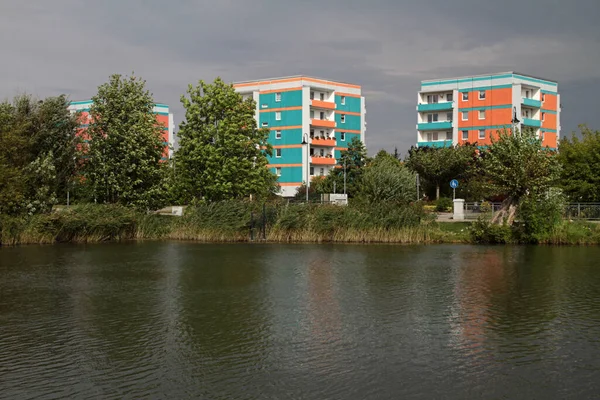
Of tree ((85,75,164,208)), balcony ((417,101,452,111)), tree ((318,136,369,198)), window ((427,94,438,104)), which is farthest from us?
window ((427,94,438,104))

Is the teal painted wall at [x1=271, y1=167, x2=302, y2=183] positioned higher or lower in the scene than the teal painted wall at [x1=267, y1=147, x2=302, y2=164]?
lower

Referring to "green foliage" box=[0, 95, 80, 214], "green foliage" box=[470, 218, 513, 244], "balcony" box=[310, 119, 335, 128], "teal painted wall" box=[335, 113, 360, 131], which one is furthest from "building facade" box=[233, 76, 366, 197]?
"green foliage" box=[470, 218, 513, 244]

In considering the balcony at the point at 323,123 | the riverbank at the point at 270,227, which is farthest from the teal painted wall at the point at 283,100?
the riverbank at the point at 270,227

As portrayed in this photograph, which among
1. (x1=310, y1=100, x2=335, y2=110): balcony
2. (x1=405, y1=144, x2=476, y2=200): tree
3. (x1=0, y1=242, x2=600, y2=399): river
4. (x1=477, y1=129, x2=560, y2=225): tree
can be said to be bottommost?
(x1=0, y1=242, x2=600, y2=399): river

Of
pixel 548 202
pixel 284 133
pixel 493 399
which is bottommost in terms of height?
pixel 493 399

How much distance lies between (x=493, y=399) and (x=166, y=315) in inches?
325

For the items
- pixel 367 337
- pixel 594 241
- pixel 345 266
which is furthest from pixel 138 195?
pixel 367 337

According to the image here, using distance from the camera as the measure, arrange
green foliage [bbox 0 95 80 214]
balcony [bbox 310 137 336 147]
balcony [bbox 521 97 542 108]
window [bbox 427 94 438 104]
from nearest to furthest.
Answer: green foliage [bbox 0 95 80 214] → balcony [bbox 521 97 542 108] → balcony [bbox 310 137 336 147] → window [bbox 427 94 438 104]

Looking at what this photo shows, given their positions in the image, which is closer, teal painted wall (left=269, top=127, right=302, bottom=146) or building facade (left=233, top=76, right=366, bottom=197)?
building facade (left=233, top=76, right=366, bottom=197)

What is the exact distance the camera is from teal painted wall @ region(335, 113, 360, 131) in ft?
335

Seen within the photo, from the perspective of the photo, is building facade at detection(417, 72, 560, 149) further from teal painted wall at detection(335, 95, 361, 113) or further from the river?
the river

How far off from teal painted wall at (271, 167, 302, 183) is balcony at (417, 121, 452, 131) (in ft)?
65.7

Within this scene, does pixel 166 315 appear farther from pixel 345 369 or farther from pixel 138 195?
pixel 138 195

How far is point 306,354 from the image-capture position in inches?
468
